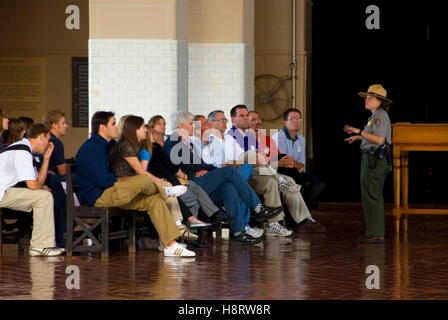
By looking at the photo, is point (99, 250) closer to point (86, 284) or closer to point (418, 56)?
point (86, 284)

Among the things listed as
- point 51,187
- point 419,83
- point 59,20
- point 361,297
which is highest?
point 59,20

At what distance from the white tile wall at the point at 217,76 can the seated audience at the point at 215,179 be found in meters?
4.16

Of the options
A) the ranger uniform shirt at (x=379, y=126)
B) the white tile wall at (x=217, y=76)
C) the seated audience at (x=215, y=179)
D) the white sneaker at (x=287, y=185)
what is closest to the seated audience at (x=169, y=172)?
the seated audience at (x=215, y=179)

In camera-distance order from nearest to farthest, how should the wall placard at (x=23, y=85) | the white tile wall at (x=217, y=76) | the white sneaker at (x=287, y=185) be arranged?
the white sneaker at (x=287, y=185) < the white tile wall at (x=217, y=76) < the wall placard at (x=23, y=85)

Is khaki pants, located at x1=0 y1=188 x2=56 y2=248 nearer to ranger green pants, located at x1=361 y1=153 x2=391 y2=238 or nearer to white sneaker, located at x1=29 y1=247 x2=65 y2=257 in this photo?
white sneaker, located at x1=29 y1=247 x2=65 y2=257

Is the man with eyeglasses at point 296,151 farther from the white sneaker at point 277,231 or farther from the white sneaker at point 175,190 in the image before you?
the white sneaker at point 175,190

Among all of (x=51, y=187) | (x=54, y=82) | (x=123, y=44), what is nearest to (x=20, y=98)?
(x=54, y=82)

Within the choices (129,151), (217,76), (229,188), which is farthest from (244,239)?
(217,76)

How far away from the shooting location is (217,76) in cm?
1345

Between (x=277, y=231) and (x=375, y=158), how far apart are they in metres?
1.37

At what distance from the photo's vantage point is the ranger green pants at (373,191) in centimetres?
916

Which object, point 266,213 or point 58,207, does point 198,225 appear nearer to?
point 266,213

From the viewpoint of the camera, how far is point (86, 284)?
6465 millimetres

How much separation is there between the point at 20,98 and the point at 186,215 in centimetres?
722
